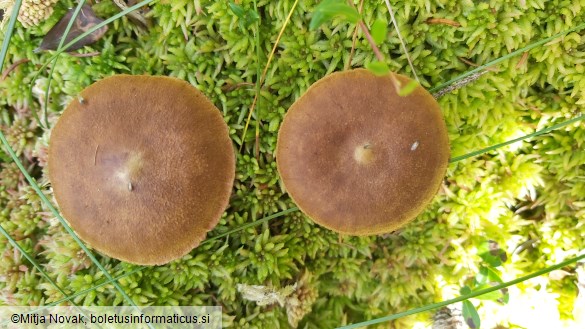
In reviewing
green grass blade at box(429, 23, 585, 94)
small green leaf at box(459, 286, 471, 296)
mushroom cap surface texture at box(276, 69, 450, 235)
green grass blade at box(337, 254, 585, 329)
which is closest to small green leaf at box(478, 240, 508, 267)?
small green leaf at box(459, 286, 471, 296)

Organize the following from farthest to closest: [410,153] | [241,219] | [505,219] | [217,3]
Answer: [505,219], [241,219], [217,3], [410,153]

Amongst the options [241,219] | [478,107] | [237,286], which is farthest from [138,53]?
[478,107]

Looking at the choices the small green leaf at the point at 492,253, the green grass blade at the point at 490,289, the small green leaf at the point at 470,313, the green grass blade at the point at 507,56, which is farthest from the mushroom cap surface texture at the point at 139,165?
the small green leaf at the point at 492,253

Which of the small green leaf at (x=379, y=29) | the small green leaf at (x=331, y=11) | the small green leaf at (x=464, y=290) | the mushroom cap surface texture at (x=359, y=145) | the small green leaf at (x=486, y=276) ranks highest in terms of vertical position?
→ the small green leaf at (x=331, y=11)

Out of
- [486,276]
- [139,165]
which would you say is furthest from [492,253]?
[139,165]

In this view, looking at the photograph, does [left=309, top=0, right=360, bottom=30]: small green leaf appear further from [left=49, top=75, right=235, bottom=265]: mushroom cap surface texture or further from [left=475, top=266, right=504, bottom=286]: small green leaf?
[left=475, top=266, right=504, bottom=286]: small green leaf

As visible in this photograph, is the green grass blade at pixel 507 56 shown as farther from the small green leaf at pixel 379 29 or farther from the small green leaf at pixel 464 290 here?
the small green leaf at pixel 464 290

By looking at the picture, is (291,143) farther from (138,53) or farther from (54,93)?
(54,93)
